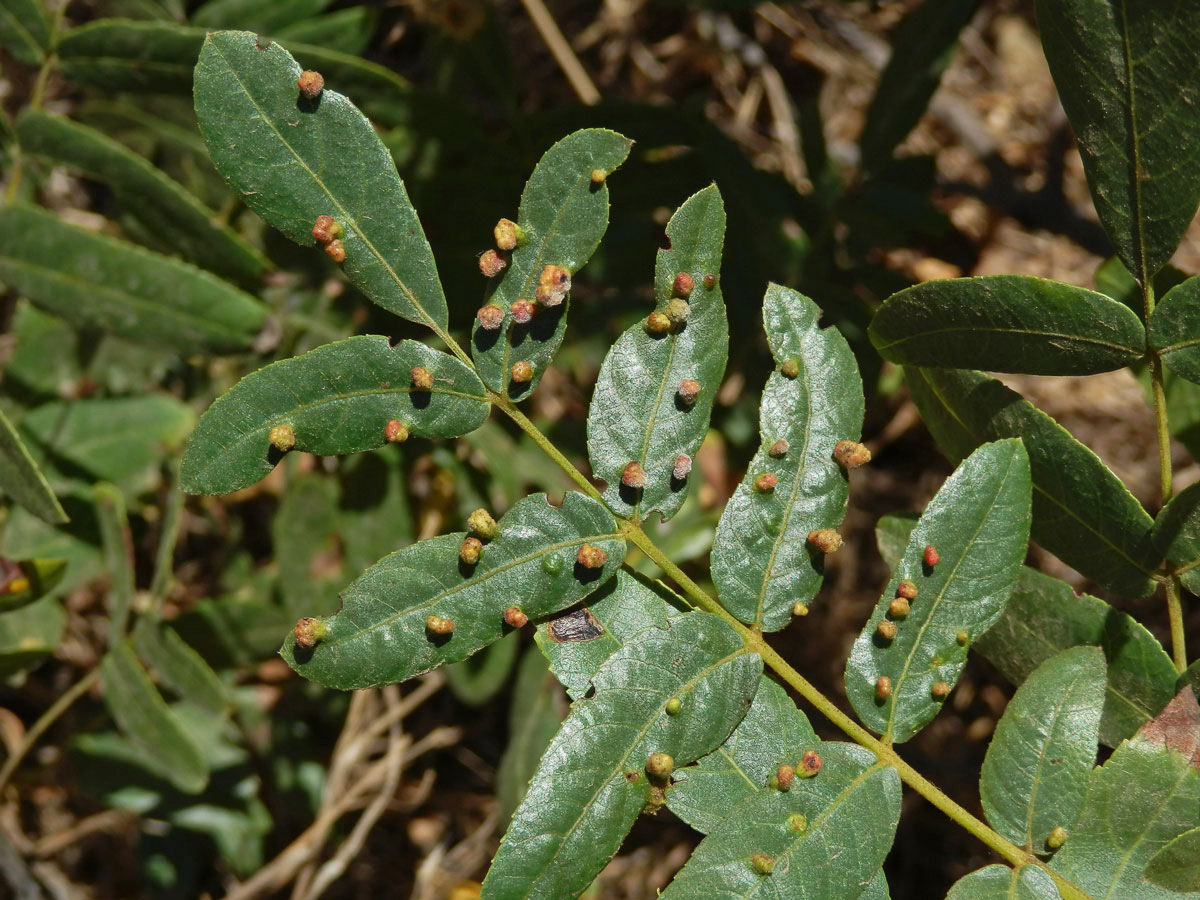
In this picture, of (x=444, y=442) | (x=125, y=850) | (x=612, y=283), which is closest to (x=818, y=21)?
(x=612, y=283)

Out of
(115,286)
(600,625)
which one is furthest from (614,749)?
(115,286)

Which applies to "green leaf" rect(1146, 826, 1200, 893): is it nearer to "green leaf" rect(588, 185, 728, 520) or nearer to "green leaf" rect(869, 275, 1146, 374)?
"green leaf" rect(869, 275, 1146, 374)

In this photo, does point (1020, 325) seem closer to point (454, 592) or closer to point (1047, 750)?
point (1047, 750)

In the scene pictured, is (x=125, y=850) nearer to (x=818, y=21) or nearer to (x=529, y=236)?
(x=529, y=236)

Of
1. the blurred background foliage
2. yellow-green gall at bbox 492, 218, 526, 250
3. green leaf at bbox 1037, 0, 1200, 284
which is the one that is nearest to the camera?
green leaf at bbox 1037, 0, 1200, 284

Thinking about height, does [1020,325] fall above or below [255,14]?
above

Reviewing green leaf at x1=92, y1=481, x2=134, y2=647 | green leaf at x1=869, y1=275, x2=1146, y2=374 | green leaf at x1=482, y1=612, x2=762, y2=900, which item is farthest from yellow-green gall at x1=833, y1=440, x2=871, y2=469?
green leaf at x1=92, y1=481, x2=134, y2=647
